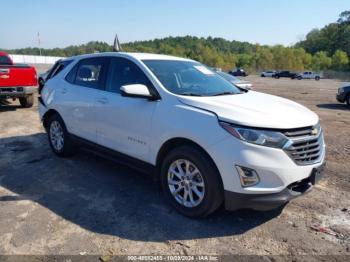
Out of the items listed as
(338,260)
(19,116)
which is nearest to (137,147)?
(338,260)

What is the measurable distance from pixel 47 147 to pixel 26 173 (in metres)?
1.57

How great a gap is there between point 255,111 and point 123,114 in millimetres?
1768

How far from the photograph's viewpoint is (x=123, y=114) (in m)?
4.47

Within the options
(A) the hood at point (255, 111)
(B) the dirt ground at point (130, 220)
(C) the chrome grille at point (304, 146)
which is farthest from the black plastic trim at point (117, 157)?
(C) the chrome grille at point (304, 146)

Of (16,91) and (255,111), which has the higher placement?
(255,111)

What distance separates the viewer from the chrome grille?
3.40 m

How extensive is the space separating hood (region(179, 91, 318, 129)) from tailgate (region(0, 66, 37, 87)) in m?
8.30

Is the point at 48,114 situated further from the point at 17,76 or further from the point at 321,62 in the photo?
the point at 321,62

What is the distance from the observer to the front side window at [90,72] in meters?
5.07

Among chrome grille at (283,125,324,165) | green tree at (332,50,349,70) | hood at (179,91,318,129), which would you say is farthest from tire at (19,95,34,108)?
green tree at (332,50,349,70)

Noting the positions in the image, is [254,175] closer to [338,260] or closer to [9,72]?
[338,260]

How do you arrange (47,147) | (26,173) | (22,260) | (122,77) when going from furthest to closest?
(47,147) < (26,173) < (122,77) < (22,260)

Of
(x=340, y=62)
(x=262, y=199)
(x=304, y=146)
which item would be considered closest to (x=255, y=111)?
(x=304, y=146)

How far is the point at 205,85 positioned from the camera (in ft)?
14.9
